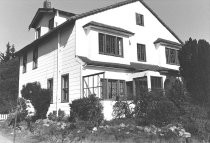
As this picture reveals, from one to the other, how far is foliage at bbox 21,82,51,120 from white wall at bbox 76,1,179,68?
3.48 meters

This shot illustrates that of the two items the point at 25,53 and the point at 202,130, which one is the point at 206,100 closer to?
the point at 202,130

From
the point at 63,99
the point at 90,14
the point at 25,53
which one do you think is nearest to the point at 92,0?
the point at 90,14

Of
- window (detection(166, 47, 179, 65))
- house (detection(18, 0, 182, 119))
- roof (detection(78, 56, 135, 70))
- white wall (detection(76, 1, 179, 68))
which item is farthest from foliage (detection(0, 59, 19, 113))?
window (detection(166, 47, 179, 65))

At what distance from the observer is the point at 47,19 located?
Answer: 2305cm

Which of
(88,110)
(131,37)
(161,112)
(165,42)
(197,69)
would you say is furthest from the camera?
(165,42)

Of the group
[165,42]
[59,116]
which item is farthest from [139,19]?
[59,116]

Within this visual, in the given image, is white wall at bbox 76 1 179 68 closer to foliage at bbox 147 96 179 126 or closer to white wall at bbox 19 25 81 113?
white wall at bbox 19 25 81 113

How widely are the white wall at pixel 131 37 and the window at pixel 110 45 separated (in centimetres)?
32

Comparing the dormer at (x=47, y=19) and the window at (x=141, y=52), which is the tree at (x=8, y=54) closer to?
the dormer at (x=47, y=19)

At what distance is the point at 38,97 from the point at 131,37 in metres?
9.37

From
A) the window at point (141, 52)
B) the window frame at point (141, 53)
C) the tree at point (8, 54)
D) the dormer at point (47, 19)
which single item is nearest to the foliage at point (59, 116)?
the dormer at point (47, 19)

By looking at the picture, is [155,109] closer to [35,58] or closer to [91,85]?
[91,85]

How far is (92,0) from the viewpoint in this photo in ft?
41.5

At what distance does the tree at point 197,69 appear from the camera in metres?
13.6
